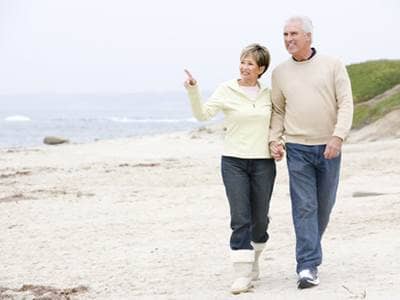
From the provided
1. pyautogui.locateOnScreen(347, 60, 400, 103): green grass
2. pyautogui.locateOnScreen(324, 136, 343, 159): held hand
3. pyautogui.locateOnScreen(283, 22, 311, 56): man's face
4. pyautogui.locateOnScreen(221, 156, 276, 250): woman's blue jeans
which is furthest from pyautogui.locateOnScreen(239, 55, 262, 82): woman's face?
pyautogui.locateOnScreen(347, 60, 400, 103): green grass

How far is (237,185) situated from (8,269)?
3208mm

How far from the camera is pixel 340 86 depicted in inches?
282

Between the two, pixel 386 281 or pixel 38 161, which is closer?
pixel 386 281

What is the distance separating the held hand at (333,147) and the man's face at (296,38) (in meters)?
0.74

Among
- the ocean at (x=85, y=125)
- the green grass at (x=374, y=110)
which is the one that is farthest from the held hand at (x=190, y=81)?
the ocean at (x=85, y=125)

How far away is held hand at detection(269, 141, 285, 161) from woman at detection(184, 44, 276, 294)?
0.05 metres

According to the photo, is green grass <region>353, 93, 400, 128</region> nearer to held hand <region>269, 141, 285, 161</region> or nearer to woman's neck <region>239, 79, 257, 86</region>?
woman's neck <region>239, 79, 257, 86</region>

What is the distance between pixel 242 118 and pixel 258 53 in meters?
0.53

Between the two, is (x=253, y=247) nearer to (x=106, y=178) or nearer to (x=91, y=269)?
(x=91, y=269)

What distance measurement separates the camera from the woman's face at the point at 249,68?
7.33m

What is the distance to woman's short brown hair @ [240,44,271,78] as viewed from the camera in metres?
7.32

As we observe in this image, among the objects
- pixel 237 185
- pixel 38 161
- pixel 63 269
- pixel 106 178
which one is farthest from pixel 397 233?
pixel 38 161

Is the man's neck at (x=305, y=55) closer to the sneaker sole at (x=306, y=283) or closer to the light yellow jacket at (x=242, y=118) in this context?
the light yellow jacket at (x=242, y=118)

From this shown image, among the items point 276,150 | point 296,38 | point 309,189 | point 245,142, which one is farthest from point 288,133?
point 296,38
